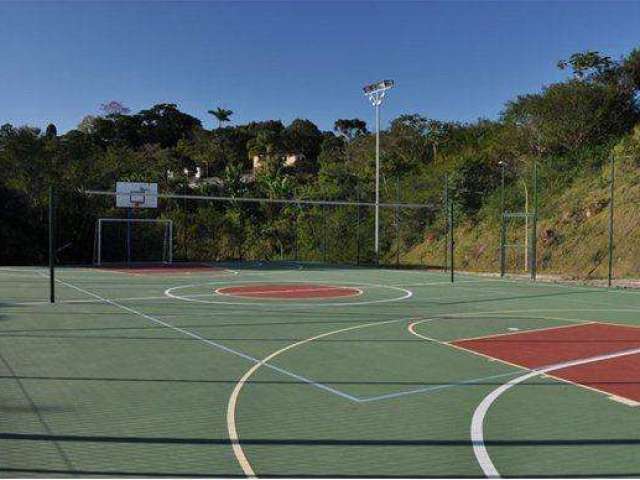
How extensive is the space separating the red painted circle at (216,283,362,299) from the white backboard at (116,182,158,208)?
13146mm

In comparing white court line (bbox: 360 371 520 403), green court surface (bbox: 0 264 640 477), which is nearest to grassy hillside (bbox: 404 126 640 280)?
green court surface (bbox: 0 264 640 477)

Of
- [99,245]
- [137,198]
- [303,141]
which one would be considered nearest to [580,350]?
[99,245]

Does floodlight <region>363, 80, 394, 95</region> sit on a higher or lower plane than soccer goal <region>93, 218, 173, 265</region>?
higher

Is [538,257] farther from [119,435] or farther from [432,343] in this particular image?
[119,435]

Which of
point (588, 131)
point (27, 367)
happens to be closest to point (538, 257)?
point (588, 131)

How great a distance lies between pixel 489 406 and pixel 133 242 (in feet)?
95.5

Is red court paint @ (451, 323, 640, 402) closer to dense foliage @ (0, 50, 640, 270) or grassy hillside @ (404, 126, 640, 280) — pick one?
grassy hillside @ (404, 126, 640, 280)

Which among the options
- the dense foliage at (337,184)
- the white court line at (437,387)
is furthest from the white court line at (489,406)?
the dense foliage at (337,184)

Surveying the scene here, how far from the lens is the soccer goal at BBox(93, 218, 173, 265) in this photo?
32.5 meters

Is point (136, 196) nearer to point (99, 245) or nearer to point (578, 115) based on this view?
point (99, 245)

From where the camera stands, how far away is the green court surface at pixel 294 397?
5.08m

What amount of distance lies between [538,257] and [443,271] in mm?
3904

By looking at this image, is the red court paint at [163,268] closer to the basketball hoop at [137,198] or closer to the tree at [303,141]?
the basketball hoop at [137,198]

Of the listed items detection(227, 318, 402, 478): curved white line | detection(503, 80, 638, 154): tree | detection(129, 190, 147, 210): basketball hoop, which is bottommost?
detection(227, 318, 402, 478): curved white line
